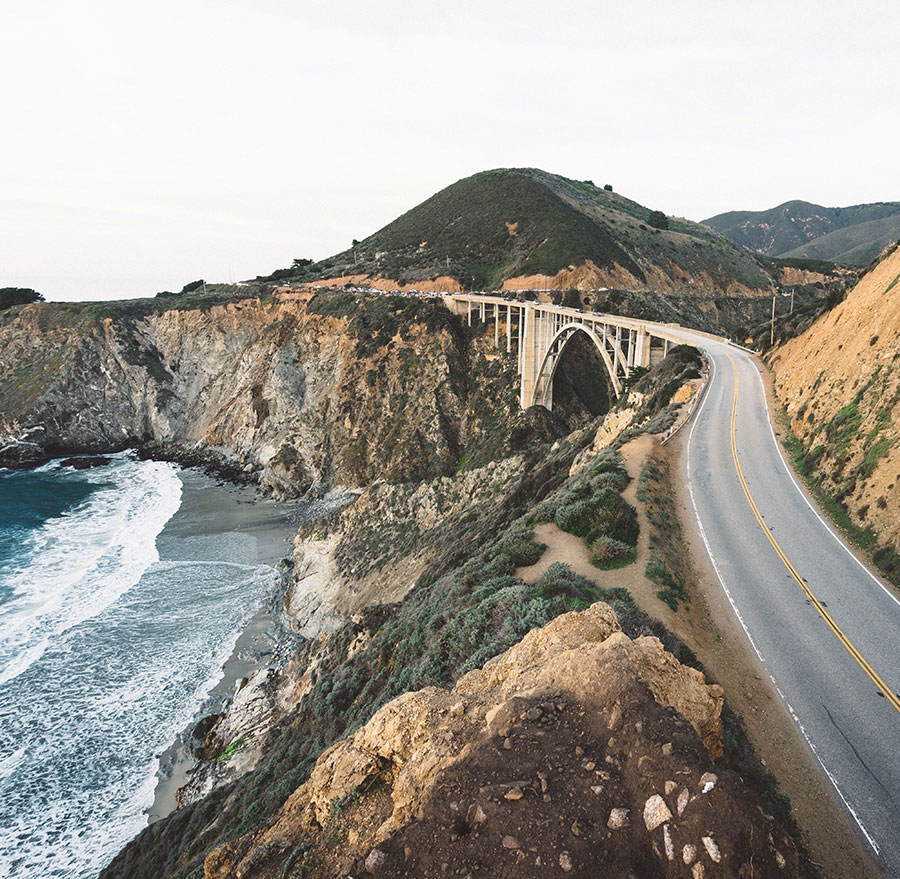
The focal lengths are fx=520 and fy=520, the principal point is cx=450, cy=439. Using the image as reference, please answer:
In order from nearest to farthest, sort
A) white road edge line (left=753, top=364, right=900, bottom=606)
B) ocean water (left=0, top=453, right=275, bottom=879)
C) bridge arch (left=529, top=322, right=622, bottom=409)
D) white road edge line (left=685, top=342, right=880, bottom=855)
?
white road edge line (left=685, top=342, right=880, bottom=855)
white road edge line (left=753, top=364, right=900, bottom=606)
ocean water (left=0, top=453, right=275, bottom=879)
bridge arch (left=529, top=322, right=622, bottom=409)

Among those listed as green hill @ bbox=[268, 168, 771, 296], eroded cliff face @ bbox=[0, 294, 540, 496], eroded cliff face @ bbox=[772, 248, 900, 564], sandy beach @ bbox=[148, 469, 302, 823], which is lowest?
sandy beach @ bbox=[148, 469, 302, 823]

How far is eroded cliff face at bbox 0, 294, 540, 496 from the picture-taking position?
5294cm

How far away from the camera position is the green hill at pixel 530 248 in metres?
74.7

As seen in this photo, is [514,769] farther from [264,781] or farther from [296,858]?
[264,781]

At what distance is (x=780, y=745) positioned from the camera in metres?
9.60

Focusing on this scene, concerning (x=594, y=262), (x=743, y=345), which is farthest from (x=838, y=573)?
(x=594, y=262)

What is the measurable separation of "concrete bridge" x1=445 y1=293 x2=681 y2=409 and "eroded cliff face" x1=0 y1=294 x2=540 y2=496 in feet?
9.58

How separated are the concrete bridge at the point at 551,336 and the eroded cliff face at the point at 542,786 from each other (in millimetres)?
28751

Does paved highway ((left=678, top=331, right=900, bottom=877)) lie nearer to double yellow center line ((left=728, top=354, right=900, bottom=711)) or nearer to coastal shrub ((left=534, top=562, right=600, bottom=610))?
double yellow center line ((left=728, top=354, right=900, bottom=711))

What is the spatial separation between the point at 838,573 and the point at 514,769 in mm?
12731

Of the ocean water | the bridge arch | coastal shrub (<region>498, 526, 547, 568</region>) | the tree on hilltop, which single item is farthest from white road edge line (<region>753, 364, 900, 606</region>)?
the tree on hilltop

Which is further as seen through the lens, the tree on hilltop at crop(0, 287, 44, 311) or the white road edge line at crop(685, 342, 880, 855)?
the tree on hilltop at crop(0, 287, 44, 311)

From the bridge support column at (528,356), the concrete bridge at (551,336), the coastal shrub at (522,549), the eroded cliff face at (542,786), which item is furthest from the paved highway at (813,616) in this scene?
the bridge support column at (528,356)

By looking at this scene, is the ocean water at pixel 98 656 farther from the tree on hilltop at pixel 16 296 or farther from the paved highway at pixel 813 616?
the tree on hilltop at pixel 16 296
